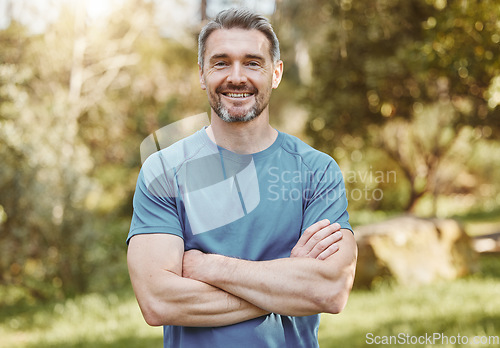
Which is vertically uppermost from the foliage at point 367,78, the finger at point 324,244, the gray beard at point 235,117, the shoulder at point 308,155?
the foliage at point 367,78

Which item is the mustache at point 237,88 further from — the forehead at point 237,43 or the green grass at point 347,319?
the green grass at point 347,319

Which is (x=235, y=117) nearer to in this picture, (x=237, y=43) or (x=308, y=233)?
(x=237, y=43)

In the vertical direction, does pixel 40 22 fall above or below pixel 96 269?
above

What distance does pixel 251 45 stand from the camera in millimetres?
2150

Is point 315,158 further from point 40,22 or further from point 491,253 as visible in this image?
point 40,22

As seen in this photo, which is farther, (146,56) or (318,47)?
(146,56)

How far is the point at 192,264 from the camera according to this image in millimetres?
2027

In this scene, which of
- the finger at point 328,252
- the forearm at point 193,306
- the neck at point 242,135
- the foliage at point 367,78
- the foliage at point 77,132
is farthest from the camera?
the foliage at point 367,78

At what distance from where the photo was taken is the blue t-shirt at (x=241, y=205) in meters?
2.03

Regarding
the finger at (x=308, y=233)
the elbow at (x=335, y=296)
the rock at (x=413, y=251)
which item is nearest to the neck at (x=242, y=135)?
the finger at (x=308, y=233)

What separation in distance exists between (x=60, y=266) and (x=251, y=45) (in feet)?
24.6

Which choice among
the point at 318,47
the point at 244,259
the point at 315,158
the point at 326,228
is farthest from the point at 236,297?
the point at 318,47

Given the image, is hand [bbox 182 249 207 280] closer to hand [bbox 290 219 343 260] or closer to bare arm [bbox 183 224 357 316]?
bare arm [bbox 183 224 357 316]

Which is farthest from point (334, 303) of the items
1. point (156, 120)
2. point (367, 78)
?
point (156, 120)
